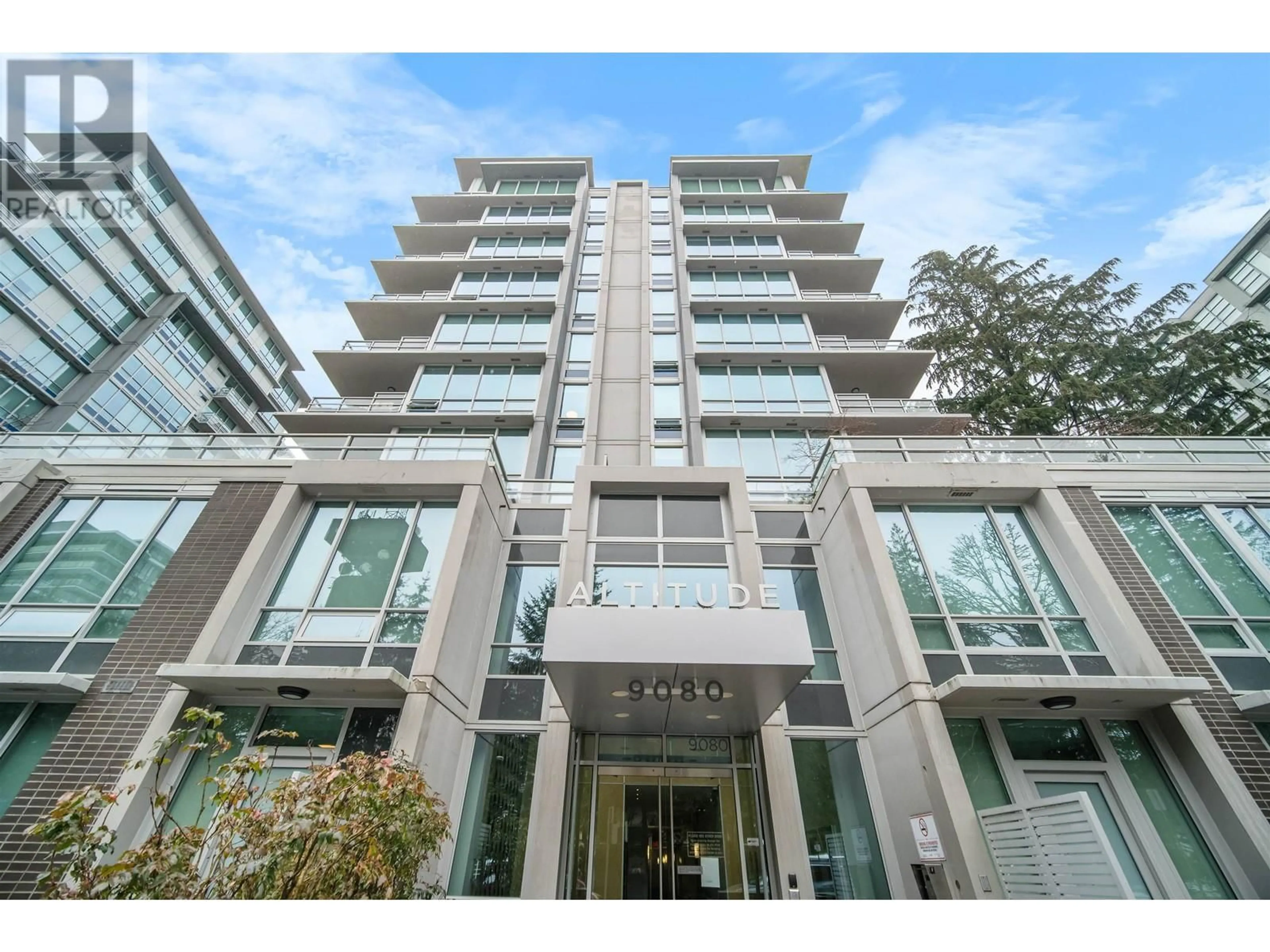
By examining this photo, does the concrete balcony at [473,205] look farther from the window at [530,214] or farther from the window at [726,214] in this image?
the window at [726,214]

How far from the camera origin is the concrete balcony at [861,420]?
18047mm

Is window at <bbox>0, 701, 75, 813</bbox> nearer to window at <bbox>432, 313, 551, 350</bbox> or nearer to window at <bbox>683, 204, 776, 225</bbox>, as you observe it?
window at <bbox>432, 313, 551, 350</bbox>

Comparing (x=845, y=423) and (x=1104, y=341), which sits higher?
(x=1104, y=341)

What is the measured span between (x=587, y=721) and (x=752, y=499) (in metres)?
6.21

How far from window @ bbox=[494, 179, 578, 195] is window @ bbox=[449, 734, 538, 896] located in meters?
28.6

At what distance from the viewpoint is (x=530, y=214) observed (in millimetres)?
28516

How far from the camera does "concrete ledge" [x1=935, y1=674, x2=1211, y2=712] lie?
7.64 metres

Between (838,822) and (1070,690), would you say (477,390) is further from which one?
(1070,690)

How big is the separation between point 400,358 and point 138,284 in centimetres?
2807

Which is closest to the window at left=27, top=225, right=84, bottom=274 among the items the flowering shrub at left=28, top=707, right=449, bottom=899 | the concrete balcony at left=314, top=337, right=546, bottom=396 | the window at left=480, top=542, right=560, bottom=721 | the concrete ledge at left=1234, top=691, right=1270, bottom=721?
the concrete balcony at left=314, top=337, right=546, bottom=396

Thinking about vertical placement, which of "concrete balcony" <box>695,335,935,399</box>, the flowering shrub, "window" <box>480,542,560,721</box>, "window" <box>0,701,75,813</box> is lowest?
the flowering shrub

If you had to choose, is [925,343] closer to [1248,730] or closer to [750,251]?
[750,251]

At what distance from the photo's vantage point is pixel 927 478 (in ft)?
34.6
